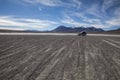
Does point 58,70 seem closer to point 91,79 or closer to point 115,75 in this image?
point 91,79

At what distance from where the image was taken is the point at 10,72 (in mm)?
6387

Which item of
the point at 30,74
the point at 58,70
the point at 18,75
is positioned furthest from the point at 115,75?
the point at 18,75

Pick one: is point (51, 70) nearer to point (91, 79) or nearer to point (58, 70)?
point (58, 70)

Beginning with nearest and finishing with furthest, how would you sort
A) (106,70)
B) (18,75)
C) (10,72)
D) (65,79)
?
1. (65,79)
2. (18,75)
3. (10,72)
4. (106,70)

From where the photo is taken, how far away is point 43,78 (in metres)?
5.64

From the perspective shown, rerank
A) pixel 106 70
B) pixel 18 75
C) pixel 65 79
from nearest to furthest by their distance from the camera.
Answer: pixel 65 79 → pixel 18 75 → pixel 106 70

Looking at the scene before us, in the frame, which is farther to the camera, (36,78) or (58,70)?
(58,70)

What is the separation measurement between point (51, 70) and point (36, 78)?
122cm

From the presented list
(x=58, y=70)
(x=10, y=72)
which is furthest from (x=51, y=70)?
(x=10, y=72)

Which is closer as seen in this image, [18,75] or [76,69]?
[18,75]

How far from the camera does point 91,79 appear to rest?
219 inches

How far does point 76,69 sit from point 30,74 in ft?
6.99

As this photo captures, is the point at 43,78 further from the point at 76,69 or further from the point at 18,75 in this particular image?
the point at 76,69

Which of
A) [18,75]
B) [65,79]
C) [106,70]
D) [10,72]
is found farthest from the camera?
[106,70]
